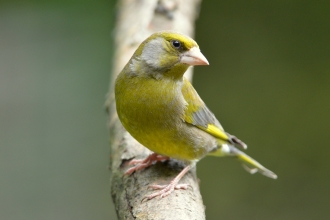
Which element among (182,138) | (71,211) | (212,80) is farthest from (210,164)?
(182,138)

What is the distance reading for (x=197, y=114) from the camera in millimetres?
Answer: 2795

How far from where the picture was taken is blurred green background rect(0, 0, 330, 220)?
18.9 feet

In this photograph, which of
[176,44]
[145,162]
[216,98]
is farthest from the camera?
[216,98]

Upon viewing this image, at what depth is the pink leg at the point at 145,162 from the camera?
2609 millimetres

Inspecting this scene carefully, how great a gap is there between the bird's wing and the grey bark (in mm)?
281

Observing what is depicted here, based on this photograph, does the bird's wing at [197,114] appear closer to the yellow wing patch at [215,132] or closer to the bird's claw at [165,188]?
the yellow wing patch at [215,132]

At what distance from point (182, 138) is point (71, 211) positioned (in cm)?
324

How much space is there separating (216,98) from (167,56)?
3.63m

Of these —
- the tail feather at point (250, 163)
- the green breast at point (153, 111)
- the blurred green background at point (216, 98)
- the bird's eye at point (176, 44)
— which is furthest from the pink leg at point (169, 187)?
the blurred green background at point (216, 98)

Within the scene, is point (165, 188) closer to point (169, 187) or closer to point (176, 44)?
point (169, 187)

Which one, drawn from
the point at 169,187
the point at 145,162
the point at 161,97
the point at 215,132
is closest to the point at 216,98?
the point at 215,132

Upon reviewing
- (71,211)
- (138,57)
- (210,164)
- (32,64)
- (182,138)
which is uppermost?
Answer: (138,57)

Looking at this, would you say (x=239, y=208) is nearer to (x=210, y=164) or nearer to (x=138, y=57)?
(x=210, y=164)

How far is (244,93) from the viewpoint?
19.9ft
